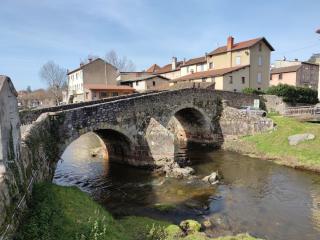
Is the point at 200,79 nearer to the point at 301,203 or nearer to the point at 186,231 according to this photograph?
the point at 301,203

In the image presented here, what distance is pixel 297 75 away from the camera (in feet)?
185

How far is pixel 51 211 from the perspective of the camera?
796cm

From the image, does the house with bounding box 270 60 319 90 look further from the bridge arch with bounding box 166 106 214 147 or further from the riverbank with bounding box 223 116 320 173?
the bridge arch with bounding box 166 106 214 147

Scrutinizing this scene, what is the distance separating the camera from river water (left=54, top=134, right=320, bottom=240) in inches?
495

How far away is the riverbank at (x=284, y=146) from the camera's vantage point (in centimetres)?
2147

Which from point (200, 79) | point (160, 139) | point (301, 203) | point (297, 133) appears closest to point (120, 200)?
point (160, 139)

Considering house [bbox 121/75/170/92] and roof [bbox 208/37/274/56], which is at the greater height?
roof [bbox 208/37/274/56]

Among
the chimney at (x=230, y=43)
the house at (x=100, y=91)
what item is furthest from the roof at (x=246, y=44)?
the house at (x=100, y=91)

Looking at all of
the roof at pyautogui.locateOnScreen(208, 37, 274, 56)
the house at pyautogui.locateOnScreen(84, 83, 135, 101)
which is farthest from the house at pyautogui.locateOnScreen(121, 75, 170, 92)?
the roof at pyautogui.locateOnScreen(208, 37, 274, 56)

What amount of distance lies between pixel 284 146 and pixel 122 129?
13330 millimetres

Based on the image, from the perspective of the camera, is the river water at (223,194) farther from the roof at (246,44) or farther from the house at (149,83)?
the house at (149,83)

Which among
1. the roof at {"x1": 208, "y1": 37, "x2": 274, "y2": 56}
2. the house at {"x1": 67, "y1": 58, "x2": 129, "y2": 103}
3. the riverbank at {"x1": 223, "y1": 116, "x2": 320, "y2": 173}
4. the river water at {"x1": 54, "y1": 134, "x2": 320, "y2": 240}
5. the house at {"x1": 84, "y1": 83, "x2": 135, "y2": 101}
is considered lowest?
the river water at {"x1": 54, "y1": 134, "x2": 320, "y2": 240}

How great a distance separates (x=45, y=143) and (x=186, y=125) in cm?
2199

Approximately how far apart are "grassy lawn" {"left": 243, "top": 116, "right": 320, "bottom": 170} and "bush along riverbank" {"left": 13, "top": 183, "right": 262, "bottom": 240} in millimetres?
13191
